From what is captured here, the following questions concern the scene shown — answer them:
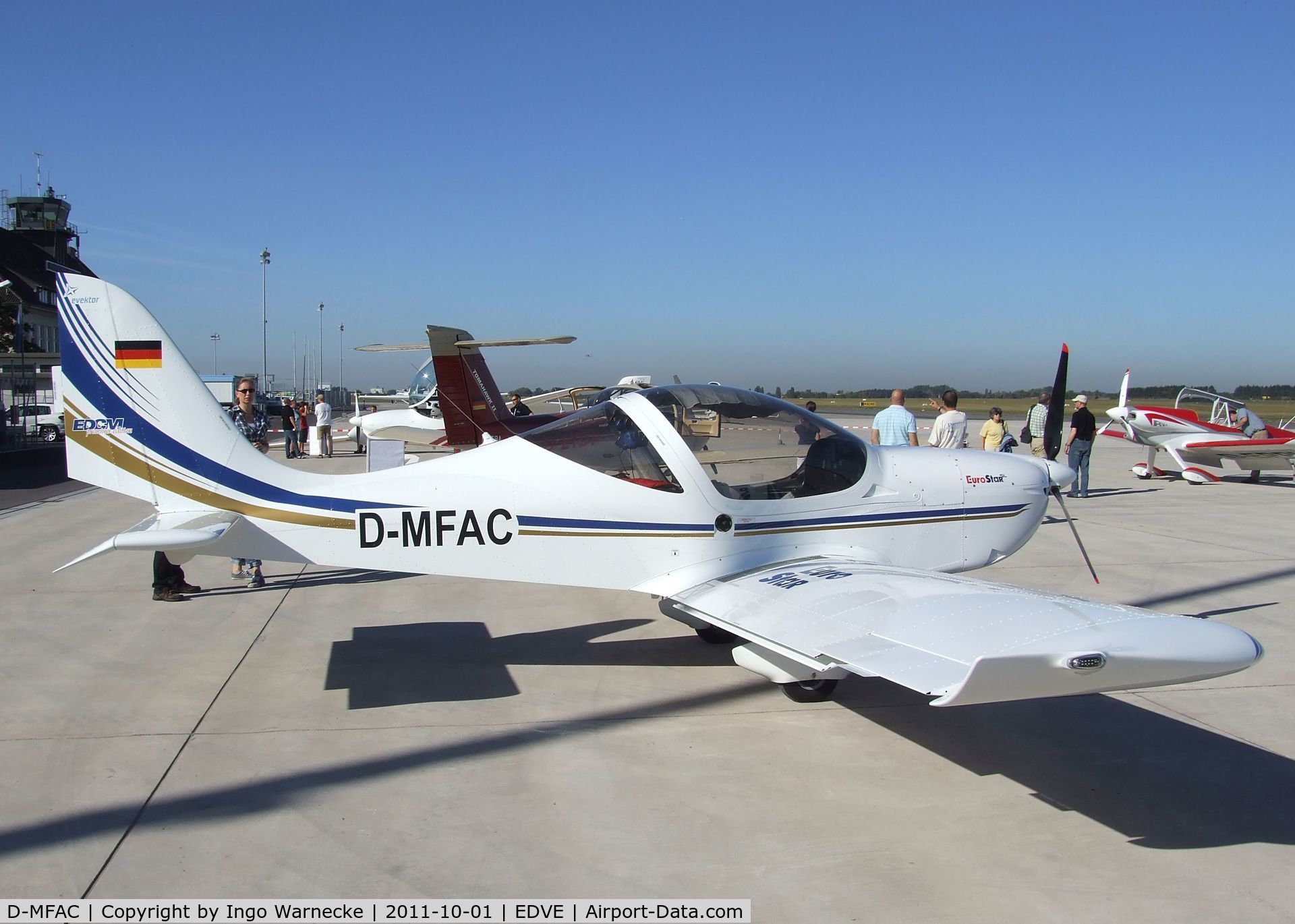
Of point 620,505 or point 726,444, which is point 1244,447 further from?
point 620,505

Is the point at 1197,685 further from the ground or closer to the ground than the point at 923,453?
closer to the ground

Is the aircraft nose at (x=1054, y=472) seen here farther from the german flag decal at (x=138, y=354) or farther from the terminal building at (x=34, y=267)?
the terminal building at (x=34, y=267)

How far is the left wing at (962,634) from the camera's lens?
300cm

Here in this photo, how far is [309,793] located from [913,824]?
244 centimetres

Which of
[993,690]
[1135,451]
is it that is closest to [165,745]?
[993,690]

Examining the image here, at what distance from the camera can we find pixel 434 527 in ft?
16.0

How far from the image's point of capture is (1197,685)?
5066mm

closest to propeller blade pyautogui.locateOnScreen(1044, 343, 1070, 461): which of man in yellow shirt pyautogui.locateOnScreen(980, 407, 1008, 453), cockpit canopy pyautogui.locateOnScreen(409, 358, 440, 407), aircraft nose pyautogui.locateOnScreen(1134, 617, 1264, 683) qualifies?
aircraft nose pyautogui.locateOnScreen(1134, 617, 1264, 683)

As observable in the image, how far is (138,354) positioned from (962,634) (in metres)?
4.31

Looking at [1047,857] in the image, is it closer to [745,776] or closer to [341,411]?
[745,776]

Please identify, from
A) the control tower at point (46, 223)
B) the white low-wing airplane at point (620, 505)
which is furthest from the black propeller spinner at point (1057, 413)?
the control tower at point (46, 223)

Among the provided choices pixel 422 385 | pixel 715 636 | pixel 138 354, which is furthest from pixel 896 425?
pixel 422 385

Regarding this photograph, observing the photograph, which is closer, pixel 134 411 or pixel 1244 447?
pixel 134 411

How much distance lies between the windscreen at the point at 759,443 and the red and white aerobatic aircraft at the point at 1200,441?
1302 centimetres
